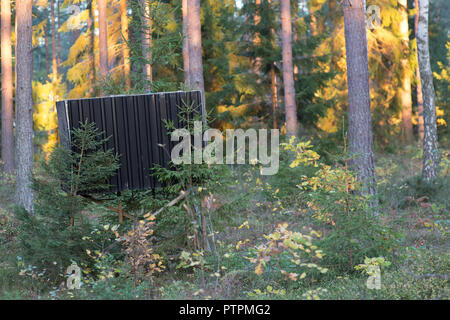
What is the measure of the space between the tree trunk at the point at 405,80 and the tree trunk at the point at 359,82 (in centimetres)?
1178

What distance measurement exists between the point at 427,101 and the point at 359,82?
4.30 m

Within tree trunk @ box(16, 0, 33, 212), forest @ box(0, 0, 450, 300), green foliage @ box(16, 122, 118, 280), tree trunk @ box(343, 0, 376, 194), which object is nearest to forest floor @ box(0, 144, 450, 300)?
forest @ box(0, 0, 450, 300)

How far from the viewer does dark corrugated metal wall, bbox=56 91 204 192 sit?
7.41 m

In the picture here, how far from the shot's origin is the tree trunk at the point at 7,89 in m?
17.9

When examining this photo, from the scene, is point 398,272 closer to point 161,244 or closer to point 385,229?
point 385,229

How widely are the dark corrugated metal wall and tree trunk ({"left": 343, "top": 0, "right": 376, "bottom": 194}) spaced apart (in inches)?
154

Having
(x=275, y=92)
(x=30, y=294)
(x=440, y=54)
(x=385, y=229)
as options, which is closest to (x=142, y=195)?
(x=30, y=294)

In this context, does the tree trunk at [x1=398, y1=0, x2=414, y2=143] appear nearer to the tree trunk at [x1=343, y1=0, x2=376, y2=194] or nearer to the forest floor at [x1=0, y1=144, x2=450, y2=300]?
the forest floor at [x1=0, y1=144, x2=450, y2=300]

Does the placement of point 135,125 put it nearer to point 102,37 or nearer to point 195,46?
point 195,46

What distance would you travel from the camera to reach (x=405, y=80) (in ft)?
68.6

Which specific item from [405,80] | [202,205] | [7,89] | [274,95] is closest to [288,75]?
[274,95]

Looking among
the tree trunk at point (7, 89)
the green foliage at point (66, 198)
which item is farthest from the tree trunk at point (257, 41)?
the green foliage at point (66, 198)

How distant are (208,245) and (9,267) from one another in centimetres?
349

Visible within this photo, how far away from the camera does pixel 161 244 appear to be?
304 inches
